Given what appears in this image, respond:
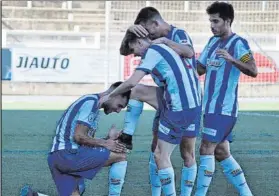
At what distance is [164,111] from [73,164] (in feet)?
2.75

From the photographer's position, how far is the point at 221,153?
20.7 ft

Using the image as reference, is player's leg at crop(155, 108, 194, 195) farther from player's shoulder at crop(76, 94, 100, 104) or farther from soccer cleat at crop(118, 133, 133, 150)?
player's shoulder at crop(76, 94, 100, 104)

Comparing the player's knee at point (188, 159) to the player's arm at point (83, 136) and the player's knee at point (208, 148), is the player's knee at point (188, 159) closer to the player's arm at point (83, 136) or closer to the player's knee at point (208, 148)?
the player's knee at point (208, 148)

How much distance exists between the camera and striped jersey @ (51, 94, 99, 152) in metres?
5.46

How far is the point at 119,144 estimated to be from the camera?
223 inches

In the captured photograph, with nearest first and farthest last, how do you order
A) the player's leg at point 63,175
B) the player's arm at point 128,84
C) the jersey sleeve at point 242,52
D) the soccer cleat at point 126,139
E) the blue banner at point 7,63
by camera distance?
the player's arm at point 128,84
the player's leg at point 63,175
the soccer cleat at point 126,139
the jersey sleeve at point 242,52
the blue banner at point 7,63

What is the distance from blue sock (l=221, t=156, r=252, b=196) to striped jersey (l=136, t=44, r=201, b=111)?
0.75 m

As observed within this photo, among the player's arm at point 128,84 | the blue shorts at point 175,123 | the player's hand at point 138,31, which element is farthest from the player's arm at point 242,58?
the player's arm at point 128,84

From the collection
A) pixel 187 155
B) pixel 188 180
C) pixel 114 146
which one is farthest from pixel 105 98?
pixel 188 180

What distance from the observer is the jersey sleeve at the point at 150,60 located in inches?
217

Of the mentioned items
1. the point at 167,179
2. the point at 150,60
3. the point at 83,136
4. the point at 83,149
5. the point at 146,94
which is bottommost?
the point at 167,179

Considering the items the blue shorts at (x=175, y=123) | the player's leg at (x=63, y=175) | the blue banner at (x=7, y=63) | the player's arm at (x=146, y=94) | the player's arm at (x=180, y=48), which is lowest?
the blue banner at (x=7, y=63)

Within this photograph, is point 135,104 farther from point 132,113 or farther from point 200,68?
point 200,68

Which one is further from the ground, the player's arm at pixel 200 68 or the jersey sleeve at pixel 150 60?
the jersey sleeve at pixel 150 60
